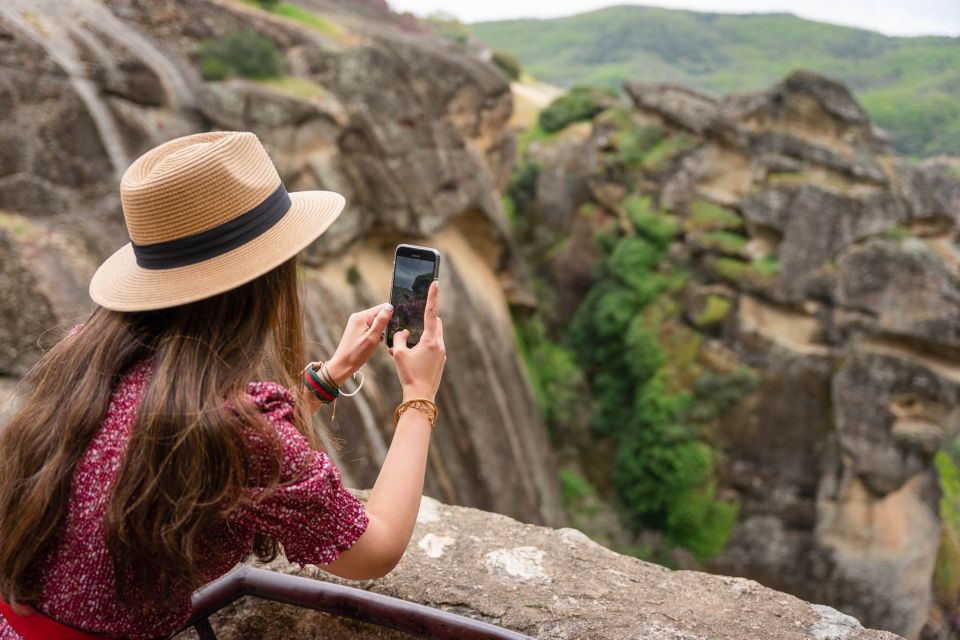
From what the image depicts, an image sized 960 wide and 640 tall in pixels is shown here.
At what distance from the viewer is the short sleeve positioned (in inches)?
60.1

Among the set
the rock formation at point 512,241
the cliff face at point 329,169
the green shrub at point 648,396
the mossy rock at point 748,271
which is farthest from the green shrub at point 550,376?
the mossy rock at point 748,271

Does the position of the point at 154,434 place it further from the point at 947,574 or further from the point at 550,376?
the point at 947,574

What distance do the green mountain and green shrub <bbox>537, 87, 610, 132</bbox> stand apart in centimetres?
999

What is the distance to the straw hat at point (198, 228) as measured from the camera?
1.60m

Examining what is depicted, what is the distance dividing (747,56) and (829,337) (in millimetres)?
36415

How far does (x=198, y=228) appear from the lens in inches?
64.5

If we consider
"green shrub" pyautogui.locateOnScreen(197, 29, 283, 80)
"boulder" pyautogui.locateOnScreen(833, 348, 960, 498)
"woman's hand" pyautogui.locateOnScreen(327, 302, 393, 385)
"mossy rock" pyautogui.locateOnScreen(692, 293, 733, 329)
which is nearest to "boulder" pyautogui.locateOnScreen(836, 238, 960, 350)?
"boulder" pyautogui.locateOnScreen(833, 348, 960, 498)

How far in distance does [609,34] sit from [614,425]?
141 ft

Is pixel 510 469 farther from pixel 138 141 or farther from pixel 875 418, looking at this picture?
pixel 138 141

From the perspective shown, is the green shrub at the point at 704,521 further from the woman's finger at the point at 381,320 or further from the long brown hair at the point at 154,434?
the long brown hair at the point at 154,434

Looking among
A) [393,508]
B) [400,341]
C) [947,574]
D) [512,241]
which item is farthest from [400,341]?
[947,574]

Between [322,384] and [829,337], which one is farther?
[829,337]

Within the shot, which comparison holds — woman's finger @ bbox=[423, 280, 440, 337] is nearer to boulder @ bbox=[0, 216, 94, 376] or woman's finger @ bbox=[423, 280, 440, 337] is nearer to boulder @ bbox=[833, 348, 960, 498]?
boulder @ bbox=[0, 216, 94, 376]

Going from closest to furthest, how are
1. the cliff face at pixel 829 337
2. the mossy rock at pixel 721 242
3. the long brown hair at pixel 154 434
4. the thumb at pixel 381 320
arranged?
the long brown hair at pixel 154 434 < the thumb at pixel 381 320 < the cliff face at pixel 829 337 < the mossy rock at pixel 721 242
